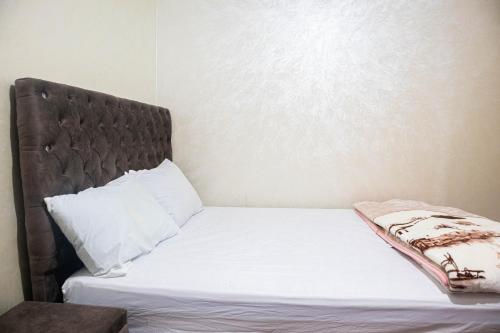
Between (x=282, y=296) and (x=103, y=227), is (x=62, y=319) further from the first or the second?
(x=282, y=296)

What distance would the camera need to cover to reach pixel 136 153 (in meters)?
1.84

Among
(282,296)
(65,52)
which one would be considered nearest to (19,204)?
(65,52)

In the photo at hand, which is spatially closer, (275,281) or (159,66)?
(275,281)

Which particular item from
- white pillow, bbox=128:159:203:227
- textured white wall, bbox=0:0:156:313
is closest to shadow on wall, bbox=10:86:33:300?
textured white wall, bbox=0:0:156:313

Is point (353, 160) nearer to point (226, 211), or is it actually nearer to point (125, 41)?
point (226, 211)

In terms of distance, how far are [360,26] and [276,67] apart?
682 mm

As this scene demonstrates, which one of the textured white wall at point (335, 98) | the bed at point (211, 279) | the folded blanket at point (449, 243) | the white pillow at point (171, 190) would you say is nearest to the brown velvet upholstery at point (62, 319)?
the bed at point (211, 279)

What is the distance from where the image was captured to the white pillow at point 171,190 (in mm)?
1714

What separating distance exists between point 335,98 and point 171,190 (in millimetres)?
1389

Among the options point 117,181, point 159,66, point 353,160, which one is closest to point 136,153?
point 117,181

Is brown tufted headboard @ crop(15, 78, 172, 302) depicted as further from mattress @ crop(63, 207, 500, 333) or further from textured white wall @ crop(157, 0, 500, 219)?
textured white wall @ crop(157, 0, 500, 219)

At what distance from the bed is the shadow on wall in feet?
0.19

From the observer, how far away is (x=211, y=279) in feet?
3.71

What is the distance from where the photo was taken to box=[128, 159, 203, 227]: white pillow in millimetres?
1714
